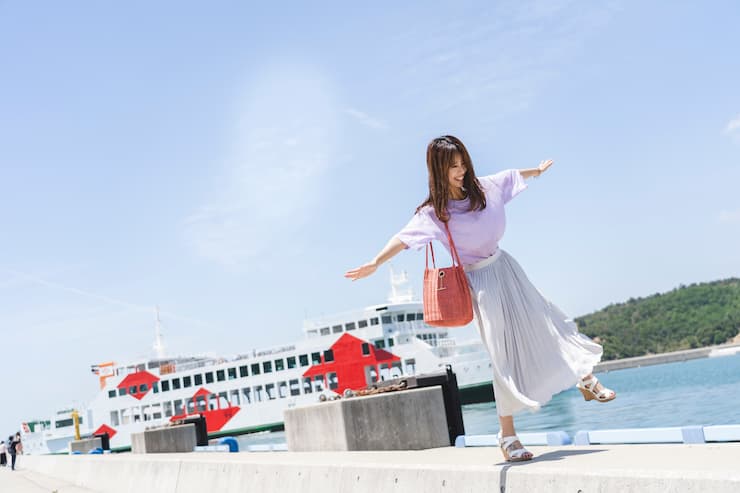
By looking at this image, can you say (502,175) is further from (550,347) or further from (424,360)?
(424,360)

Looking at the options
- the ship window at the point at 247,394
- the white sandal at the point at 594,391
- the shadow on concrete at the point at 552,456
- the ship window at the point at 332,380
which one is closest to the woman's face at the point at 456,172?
the white sandal at the point at 594,391

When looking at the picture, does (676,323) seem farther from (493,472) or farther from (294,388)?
(493,472)

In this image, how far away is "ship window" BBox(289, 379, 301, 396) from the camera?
43775mm

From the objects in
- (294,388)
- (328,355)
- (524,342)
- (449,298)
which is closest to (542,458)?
(524,342)

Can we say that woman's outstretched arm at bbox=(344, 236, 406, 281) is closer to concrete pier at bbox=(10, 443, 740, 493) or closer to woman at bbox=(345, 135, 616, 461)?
woman at bbox=(345, 135, 616, 461)

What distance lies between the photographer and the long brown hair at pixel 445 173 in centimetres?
298

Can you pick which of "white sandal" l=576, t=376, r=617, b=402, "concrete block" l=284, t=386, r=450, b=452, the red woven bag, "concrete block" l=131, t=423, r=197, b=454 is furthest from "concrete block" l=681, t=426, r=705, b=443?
"concrete block" l=131, t=423, r=197, b=454

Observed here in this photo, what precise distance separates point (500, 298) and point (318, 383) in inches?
1612

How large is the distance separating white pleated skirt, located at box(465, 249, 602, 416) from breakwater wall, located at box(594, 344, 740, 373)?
300 ft

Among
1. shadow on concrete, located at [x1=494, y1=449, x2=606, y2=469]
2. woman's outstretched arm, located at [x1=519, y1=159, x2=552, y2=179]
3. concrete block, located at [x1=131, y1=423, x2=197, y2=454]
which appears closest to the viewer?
shadow on concrete, located at [x1=494, y1=449, x2=606, y2=469]

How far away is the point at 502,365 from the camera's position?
114 inches

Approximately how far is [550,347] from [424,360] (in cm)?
3872

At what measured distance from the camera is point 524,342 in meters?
2.93

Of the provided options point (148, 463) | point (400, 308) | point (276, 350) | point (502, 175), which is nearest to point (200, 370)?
point (276, 350)
